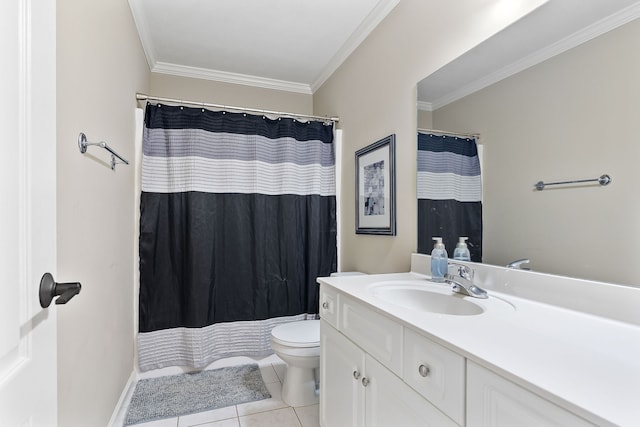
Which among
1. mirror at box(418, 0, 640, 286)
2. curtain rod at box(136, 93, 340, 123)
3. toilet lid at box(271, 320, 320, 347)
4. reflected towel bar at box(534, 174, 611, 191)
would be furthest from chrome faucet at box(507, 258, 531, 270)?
curtain rod at box(136, 93, 340, 123)

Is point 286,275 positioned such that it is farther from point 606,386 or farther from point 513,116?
point 606,386

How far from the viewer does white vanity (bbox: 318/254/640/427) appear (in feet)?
1.83

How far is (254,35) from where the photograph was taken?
2252mm

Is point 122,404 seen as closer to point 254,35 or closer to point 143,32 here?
point 143,32

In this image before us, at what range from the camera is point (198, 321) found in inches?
87.1

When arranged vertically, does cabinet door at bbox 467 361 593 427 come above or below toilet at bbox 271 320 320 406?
above

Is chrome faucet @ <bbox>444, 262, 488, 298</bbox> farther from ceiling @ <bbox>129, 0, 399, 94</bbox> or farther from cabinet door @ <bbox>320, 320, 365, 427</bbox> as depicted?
ceiling @ <bbox>129, 0, 399, 94</bbox>

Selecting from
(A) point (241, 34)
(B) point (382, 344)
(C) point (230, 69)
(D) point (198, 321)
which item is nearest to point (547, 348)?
(B) point (382, 344)

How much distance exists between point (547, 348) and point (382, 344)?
0.47 metres

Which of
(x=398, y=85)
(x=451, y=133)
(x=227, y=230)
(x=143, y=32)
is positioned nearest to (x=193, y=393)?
(x=227, y=230)

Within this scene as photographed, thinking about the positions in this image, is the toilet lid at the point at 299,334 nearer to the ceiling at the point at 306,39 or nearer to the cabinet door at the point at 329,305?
the cabinet door at the point at 329,305

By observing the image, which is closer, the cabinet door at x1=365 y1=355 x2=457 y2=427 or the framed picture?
the cabinet door at x1=365 y1=355 x2=457 y2=427
